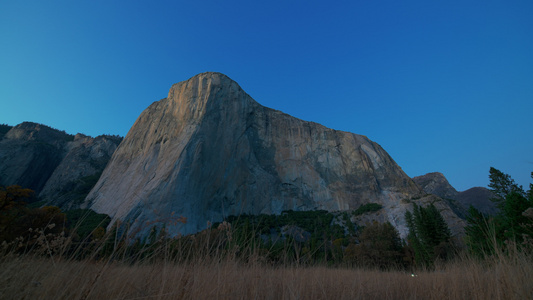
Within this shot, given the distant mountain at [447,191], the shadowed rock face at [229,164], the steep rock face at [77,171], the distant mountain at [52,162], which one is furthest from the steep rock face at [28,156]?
the distant mountain at [447,191]

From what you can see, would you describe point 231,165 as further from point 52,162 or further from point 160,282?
point 52,162

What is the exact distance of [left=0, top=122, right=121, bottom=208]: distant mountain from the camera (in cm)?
5859

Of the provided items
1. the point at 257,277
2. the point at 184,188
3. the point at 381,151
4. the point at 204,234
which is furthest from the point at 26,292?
the point at 381,151

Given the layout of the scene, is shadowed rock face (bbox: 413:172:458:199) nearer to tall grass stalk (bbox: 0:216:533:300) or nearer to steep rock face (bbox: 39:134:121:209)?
steep rock face (bbox: 39:134:121:209)

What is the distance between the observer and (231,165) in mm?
52750

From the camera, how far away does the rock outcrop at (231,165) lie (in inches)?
1661

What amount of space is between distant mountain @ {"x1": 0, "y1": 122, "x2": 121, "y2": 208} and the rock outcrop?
1318 cm

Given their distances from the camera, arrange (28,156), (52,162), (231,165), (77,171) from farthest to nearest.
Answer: (52,162)
(77,171)
(28,156)
(231,165)

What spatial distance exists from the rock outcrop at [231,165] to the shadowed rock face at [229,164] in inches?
8.8

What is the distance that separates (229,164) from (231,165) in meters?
0.56

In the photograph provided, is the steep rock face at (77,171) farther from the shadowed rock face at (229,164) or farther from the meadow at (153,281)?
the meadow at (153,281)

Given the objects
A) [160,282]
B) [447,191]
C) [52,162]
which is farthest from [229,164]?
[447,191]

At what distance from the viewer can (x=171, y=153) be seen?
1794 inches

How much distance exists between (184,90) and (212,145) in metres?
16.0
